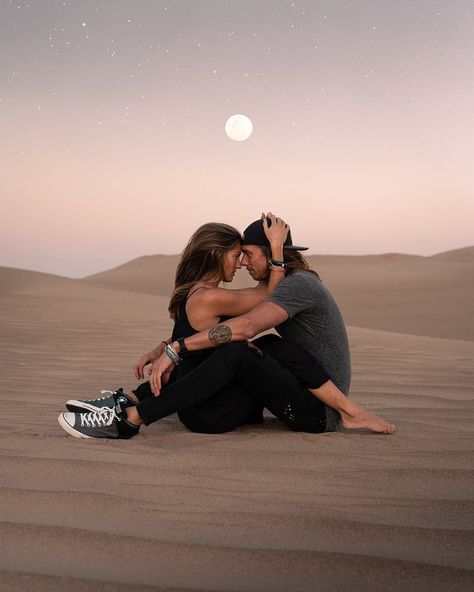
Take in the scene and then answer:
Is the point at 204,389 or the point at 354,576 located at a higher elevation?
the point at 204,389

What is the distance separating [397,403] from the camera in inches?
173

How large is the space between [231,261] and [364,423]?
1075 mm

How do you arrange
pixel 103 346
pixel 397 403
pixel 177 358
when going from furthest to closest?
1. pixel 103 346
2. pixel 397 403
3. pixel 177 358

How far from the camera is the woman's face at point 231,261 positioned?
362 cm

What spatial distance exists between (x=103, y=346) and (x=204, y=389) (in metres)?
5.00

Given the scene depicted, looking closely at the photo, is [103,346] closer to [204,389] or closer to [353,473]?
[204,389]

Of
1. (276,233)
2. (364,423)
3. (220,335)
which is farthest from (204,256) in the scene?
(364,423)

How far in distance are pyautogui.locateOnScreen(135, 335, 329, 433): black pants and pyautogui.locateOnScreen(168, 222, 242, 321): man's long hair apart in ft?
1.54

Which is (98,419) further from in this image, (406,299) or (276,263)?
(406,299)

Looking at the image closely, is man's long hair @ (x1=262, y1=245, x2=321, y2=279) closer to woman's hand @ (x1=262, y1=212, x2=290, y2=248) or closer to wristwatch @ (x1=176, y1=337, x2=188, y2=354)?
woman's hand @ (x1=262, y1=212, x2=290, y2=248)

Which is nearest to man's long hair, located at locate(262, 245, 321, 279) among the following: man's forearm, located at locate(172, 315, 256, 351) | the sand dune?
man's forearm, located at locate(172, 315, 256, 351)

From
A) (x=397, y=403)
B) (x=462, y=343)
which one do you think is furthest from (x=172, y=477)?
(x=462, y=343)

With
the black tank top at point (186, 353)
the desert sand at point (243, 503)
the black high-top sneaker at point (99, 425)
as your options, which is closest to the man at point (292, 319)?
the black tank top at point (186, 353)

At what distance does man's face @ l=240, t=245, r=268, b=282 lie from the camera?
369 centimetres
